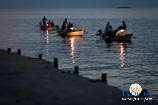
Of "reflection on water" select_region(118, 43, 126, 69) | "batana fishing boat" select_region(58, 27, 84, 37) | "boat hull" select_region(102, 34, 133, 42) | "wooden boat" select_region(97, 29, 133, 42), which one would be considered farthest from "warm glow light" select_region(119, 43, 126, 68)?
"batana fishing boat" select_region(58, 27, 84, 37)

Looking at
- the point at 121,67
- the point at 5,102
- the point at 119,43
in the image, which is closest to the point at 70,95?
the point at 5,102

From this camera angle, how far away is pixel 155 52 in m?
52.1

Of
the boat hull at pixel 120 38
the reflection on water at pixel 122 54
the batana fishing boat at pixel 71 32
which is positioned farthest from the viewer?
the batana fishing boat at pixel 71 32

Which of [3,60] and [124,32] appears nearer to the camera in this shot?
[3,60]

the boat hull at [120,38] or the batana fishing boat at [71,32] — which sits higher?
the batana fishing boat at [71,32]

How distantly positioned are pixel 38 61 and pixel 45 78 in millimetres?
6830

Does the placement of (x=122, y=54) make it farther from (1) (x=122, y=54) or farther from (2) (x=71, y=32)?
(2) (x=71, y=32)

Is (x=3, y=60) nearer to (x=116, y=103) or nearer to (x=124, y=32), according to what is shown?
(x=116, y=103)

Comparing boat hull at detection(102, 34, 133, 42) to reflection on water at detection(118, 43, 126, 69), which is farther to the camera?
boat hull at detection(102, 34, 133, 42)

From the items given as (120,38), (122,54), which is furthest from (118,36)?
(122,54)

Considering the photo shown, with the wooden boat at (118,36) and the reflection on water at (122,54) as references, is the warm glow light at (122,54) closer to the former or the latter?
the reflection on water at (122,54)

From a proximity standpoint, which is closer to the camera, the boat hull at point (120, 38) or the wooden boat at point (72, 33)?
the boat hull at point (120, 38)

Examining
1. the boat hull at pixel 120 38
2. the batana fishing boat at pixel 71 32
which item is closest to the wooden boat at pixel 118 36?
the boat hull at pixel 120 38

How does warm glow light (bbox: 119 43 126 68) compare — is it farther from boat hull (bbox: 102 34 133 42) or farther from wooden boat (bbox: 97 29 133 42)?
wooden boat (bbox: 97 29 133 42)
